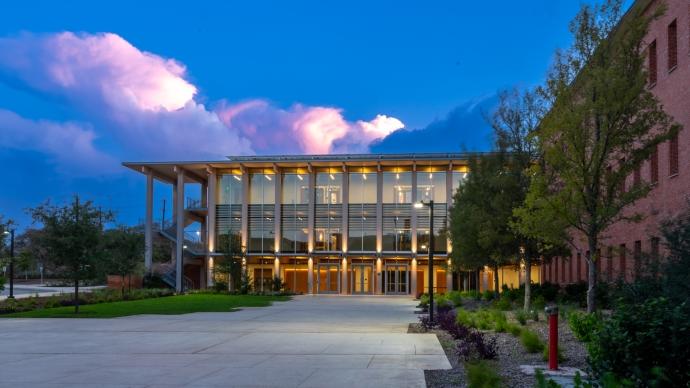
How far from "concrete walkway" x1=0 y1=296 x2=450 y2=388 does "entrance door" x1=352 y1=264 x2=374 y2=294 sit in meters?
38.3

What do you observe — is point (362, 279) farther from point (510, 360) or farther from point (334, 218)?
point (510, 360)

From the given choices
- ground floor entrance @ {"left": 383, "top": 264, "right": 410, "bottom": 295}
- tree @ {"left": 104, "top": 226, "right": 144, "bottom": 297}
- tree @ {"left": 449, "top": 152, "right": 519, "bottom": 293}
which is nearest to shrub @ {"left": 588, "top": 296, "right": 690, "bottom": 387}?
tree @ {"left": 449, "top": 152, "right": 519, "bottom": 293}

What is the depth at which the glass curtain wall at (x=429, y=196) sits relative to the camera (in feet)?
209

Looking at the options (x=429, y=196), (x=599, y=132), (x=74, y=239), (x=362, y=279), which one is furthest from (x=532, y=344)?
(x=362, y=279)

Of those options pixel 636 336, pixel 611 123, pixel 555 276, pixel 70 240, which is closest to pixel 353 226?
pixel 555 276

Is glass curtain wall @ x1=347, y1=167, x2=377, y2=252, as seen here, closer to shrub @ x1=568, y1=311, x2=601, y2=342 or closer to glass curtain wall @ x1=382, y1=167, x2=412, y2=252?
glass curtain wall @ x1=382, y1=167, x2=412, y2=252

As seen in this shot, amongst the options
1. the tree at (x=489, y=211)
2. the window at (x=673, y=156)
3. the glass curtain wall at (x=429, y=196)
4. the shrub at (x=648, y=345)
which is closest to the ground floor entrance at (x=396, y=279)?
the glass curtain wall at (x=429, y=196)

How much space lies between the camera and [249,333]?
70.7 ft

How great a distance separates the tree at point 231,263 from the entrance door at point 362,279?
10.8 metres

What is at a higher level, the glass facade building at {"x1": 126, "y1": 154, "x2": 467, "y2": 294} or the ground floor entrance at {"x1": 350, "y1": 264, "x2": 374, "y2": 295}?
the glass facade building at {"x1": 126, "y1": 154, "x2": 467, "y2": 294}

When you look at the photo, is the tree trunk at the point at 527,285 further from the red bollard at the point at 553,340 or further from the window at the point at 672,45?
the red bollard at the point at 553,340

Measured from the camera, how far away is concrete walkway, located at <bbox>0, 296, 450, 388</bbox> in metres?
11.8

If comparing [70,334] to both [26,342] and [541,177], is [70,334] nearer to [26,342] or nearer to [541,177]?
[26,342]

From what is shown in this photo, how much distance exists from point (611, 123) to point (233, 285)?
154 ft
